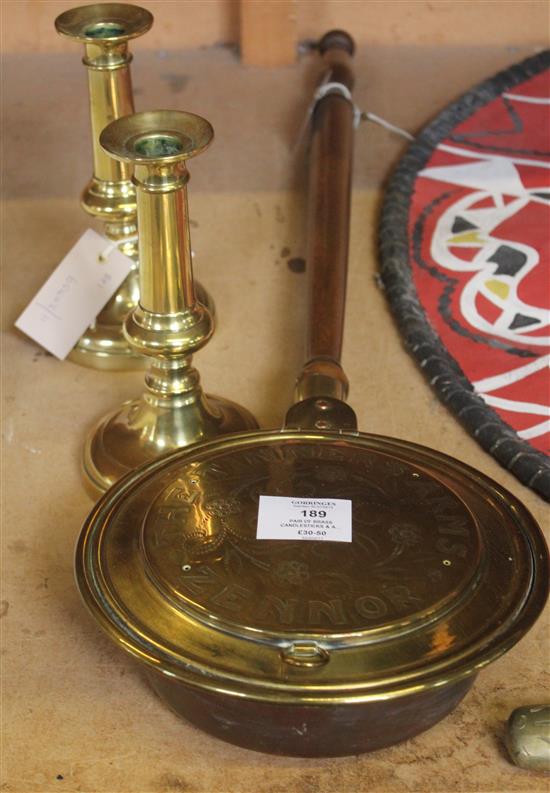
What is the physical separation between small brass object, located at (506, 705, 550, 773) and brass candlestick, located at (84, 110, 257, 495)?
1.48ft

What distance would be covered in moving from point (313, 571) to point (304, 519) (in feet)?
0.18

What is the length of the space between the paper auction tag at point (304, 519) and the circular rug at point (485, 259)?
316 mm

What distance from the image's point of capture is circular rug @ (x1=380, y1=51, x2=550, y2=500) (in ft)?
4.06

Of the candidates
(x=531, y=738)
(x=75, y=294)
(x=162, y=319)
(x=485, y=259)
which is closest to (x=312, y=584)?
(x=531, y=738)

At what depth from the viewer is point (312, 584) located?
829 mm

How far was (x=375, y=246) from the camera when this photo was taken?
1.58 m

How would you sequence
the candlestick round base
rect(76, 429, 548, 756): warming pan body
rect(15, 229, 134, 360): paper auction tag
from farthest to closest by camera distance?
rect(15, 229, 134, 360): paper auction tag, the candlestick round base, rect(76, 429, 548, 756): warming pan body

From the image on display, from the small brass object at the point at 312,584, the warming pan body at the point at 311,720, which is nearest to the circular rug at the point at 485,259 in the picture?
the small brass object at the point at 312,584

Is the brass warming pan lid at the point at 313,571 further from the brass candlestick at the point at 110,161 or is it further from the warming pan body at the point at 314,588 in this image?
the brass candlestick at the point at 110,161

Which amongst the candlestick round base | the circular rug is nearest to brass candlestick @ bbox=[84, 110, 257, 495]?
the candlestick round base

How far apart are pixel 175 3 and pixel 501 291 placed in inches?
36.4

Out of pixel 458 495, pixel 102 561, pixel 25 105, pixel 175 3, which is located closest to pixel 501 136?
pixel 175 3

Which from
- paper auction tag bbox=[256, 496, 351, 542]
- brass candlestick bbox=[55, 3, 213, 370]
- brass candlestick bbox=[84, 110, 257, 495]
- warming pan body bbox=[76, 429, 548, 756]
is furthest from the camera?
brass candlestick bbox=[55, 3, 213, 370]

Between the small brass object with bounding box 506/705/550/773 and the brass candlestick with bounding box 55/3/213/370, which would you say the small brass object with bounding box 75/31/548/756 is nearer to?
the small brass object with bounding box 506/705/550/773
